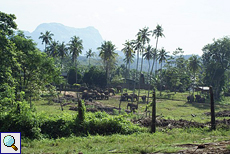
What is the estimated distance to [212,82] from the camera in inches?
2655

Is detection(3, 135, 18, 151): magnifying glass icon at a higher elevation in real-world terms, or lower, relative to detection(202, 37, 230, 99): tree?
lower

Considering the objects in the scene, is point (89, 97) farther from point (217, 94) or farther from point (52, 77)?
point (217, 94)

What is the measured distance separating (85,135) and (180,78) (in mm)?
66026

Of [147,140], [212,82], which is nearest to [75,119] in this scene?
[147,140]

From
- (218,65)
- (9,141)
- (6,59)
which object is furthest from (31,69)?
(218,65)

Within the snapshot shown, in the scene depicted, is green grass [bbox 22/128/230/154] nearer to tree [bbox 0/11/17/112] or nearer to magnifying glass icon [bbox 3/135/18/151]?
magnifying glass icon [bbox 3/135/18/151]

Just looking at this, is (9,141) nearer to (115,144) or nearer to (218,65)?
(115,144)

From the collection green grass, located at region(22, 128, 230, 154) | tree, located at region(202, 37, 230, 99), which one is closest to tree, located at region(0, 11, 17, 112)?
green grass, located at region(22, 128, 230, 154)

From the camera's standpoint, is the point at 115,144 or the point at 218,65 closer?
the point at 115,144

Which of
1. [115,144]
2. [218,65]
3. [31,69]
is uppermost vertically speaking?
[218,65]

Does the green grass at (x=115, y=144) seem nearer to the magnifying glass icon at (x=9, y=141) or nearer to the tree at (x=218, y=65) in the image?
the magnifying glass icon at (x=9, y=141)

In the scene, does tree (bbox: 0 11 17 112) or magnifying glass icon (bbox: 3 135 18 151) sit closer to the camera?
magnifying glass icon (bbox: 3 135 18 151)

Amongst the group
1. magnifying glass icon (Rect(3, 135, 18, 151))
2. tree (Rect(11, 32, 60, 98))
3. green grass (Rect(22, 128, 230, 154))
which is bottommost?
green grass (Rect(22, 128, 230, 154))

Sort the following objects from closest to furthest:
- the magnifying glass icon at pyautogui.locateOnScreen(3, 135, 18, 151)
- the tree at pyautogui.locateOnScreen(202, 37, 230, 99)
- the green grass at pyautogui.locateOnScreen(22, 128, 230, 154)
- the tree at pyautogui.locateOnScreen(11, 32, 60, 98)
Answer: the magnifying glass icon at pyautogui.locateOnScreen(3, 135, 18, 151) → the green grass at pyautogui.locateOnScreen(22, 128, 230, 154) → the tree at pyautogui.locateOnScreen(11, 32, 60, 98) → the tree at pyautogui.locateOnScreen(202, 37, 230, 99)
